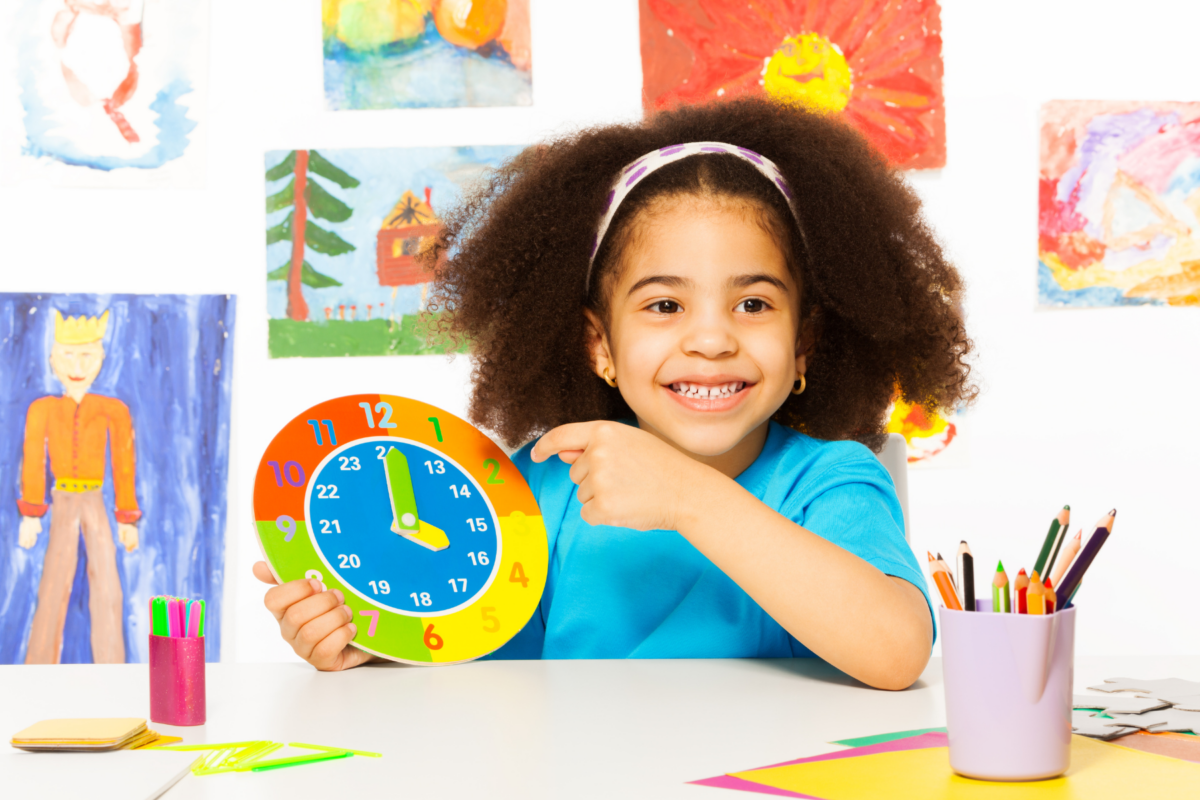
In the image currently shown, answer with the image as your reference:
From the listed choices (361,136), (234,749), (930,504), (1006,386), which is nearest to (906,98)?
(1006,386)

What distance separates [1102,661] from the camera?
0.79 metres

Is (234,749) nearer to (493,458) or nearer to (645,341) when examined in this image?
(493,458)

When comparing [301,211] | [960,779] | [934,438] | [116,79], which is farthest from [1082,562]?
[116,79]

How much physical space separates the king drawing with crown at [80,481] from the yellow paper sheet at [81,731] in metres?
1.29

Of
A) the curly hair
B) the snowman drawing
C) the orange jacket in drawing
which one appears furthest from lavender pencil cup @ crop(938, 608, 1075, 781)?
the snowman drawing

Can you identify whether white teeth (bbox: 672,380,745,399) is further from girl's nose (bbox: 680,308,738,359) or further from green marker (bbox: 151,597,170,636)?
green marker (bbox: 151,597,170,636)

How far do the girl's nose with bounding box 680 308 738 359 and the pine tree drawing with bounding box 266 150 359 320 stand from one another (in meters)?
1.04

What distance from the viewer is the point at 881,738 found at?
23.2 inches

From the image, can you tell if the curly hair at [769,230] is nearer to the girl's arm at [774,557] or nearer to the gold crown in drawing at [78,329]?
the girl's arm at [774,557]

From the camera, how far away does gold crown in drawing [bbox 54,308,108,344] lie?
69.8 inches

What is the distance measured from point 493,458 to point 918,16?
1329 mm

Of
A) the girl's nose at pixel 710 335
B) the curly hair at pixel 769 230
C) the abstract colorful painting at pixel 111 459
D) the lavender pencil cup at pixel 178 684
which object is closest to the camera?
the lavender pencil cup at pixel 178 684

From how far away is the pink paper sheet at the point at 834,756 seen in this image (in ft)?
1.62

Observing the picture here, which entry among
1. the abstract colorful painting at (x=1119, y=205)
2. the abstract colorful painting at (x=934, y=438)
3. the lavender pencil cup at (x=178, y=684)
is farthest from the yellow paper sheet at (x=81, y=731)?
the abstract colorful painting at (x=1119, y=205)
